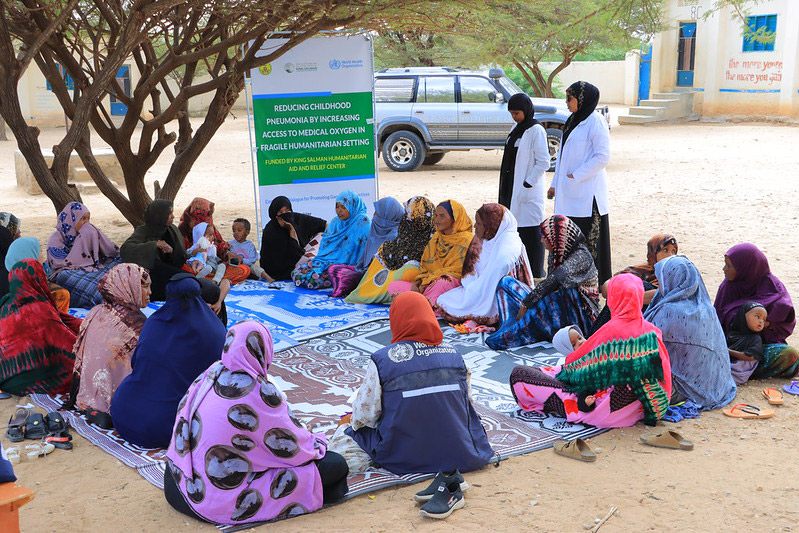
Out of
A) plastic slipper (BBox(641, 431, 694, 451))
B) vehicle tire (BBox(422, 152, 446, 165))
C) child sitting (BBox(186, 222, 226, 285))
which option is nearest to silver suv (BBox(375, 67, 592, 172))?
vehicle tire (BBox(422, 152, 446, 165))

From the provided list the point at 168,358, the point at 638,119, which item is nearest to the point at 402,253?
the point at 168,358

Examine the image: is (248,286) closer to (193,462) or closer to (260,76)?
(260,76)

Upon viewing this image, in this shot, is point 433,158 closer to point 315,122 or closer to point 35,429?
point 315,122

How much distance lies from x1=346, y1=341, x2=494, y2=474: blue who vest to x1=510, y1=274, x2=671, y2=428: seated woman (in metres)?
0.75

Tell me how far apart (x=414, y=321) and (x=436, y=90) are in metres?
11.5

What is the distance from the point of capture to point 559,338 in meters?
5.05

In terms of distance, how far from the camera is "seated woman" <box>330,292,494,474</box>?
378 cm

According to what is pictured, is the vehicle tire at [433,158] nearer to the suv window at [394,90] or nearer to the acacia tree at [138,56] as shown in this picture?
the suv window at [394,90]

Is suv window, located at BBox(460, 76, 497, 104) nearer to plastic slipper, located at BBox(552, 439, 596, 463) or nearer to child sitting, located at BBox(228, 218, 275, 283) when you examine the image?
child sitting, located at BBox(228, 218, 275, 283)

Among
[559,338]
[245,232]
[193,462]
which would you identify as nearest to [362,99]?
→ [245,232]

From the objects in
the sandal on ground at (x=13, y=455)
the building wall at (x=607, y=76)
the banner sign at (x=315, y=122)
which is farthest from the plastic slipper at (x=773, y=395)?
the building wall at (x=607, y=76)

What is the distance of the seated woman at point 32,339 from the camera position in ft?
16.3

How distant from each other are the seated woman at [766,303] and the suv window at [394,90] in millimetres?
10434

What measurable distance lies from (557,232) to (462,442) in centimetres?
225
